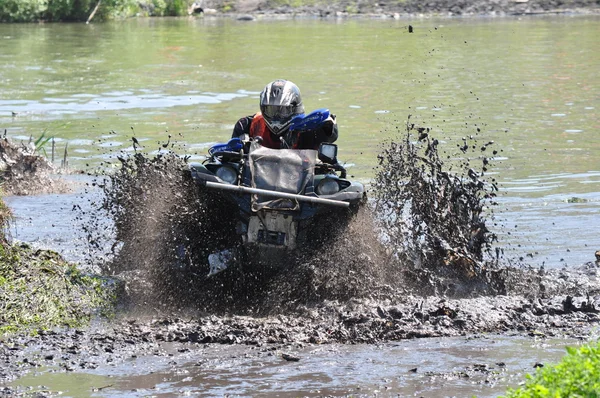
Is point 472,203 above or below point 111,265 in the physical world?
above

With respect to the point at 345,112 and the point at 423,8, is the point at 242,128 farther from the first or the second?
the point at 423,8

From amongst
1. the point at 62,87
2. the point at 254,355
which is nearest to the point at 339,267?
the point at 254,355

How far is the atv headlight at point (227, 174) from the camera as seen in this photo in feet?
31.9

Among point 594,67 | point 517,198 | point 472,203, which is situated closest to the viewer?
point 472,203

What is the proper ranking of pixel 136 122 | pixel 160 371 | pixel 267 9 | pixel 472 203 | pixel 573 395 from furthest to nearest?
1. pixel 267 9
2. pixel 136 122
3. pixel 472 203
4. pixel 160 371
5. pixel 573 395

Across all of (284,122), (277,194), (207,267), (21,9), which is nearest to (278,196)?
(277,194)

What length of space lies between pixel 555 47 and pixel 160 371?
123 feet

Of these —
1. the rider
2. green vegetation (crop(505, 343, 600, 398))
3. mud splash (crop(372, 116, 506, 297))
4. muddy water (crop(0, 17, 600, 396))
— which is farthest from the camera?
mud splash (crop(372, 116, 506, 297))

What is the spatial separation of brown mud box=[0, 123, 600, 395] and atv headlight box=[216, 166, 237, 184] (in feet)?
1.35

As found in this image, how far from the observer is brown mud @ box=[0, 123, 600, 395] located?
886 centimetres

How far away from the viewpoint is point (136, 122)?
24.6m

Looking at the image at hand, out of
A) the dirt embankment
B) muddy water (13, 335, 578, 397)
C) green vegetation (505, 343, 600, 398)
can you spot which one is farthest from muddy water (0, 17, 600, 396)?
the dirt embankment

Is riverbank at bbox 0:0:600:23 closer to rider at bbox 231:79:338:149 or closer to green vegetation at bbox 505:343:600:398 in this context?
rider at bbox 231:79:338:149

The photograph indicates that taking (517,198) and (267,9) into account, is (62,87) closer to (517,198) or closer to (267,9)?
(517,198)
